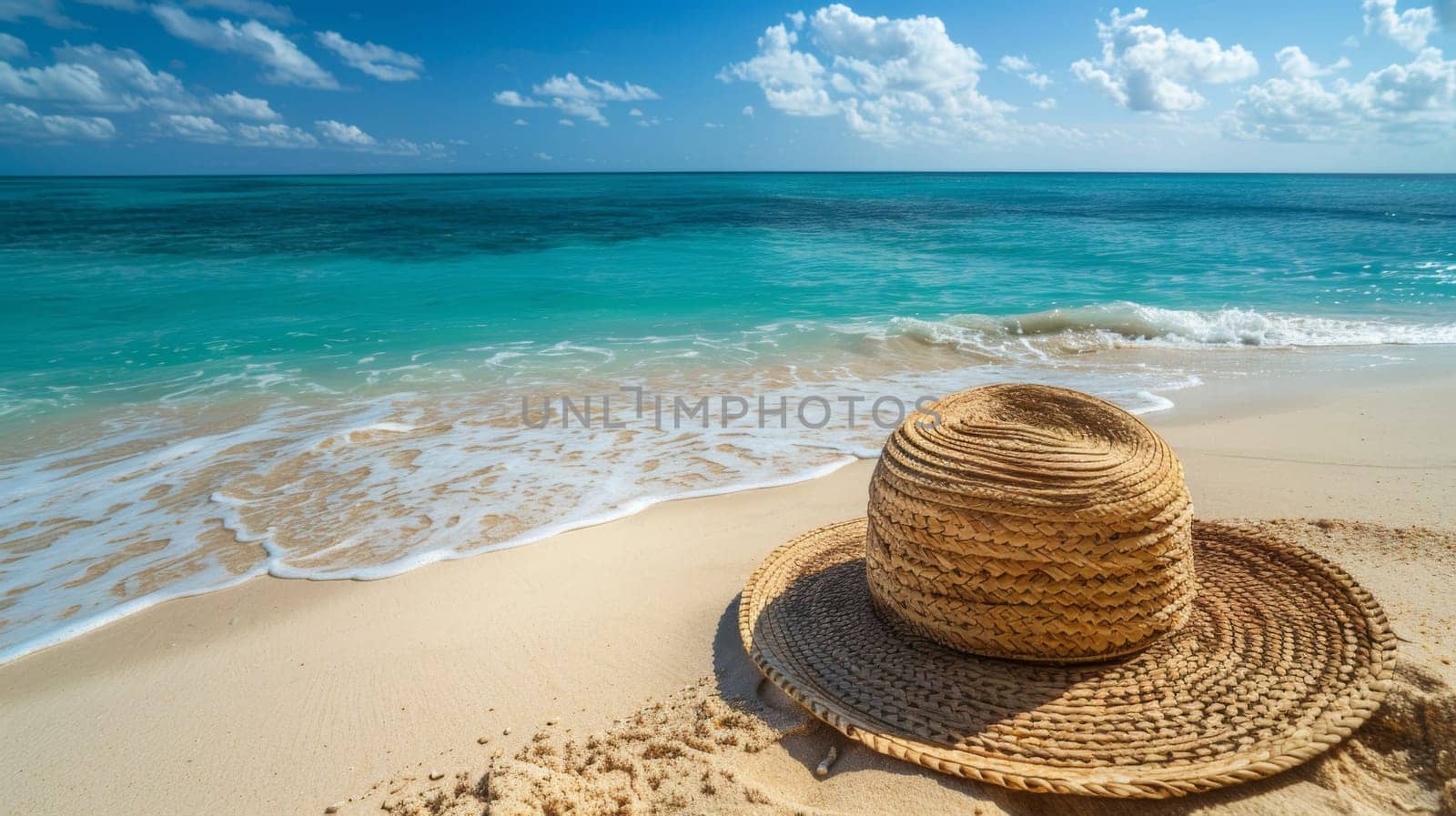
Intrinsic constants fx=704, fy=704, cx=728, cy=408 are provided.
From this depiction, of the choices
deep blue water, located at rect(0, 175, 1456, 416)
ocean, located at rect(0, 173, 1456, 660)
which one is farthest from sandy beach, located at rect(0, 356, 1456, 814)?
deep blue water, located at rect(0, 175, 1456, 416)

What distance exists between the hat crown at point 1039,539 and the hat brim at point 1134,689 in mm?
115

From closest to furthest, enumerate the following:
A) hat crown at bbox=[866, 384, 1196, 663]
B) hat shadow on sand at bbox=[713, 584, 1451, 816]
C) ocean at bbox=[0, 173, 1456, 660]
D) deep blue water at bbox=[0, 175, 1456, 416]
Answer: hat shadow on sand at bbox=[713, 584, 1451, 816], hat crown at bbox=[866, 384, 1196, 663], ocean at bbox=[0, 173, 1456, 660], deep blue water at bbox=[0, 175, 1456, 416]

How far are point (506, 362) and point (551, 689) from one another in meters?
6.88

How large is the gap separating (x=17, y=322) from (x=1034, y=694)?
1576 cm

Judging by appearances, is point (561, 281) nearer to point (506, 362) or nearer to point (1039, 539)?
point (506, 362)

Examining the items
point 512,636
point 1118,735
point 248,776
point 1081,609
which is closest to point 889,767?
point 1118,735

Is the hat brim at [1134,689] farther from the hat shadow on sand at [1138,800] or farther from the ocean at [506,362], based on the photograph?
the ocean at [506,362]

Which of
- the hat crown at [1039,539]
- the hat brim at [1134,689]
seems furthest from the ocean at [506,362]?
the hat crown at [1039,539]

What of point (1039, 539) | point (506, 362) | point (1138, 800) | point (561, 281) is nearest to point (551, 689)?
point (1039, 539)

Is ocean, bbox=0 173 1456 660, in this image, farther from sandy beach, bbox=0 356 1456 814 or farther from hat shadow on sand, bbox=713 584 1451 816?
hat shadow on sand, bbox=713 584 1451 816

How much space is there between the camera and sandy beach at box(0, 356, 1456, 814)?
202cm

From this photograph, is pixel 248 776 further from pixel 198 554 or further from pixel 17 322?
pixel 17 322

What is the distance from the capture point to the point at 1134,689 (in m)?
2.14

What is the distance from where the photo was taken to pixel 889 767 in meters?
2.04
